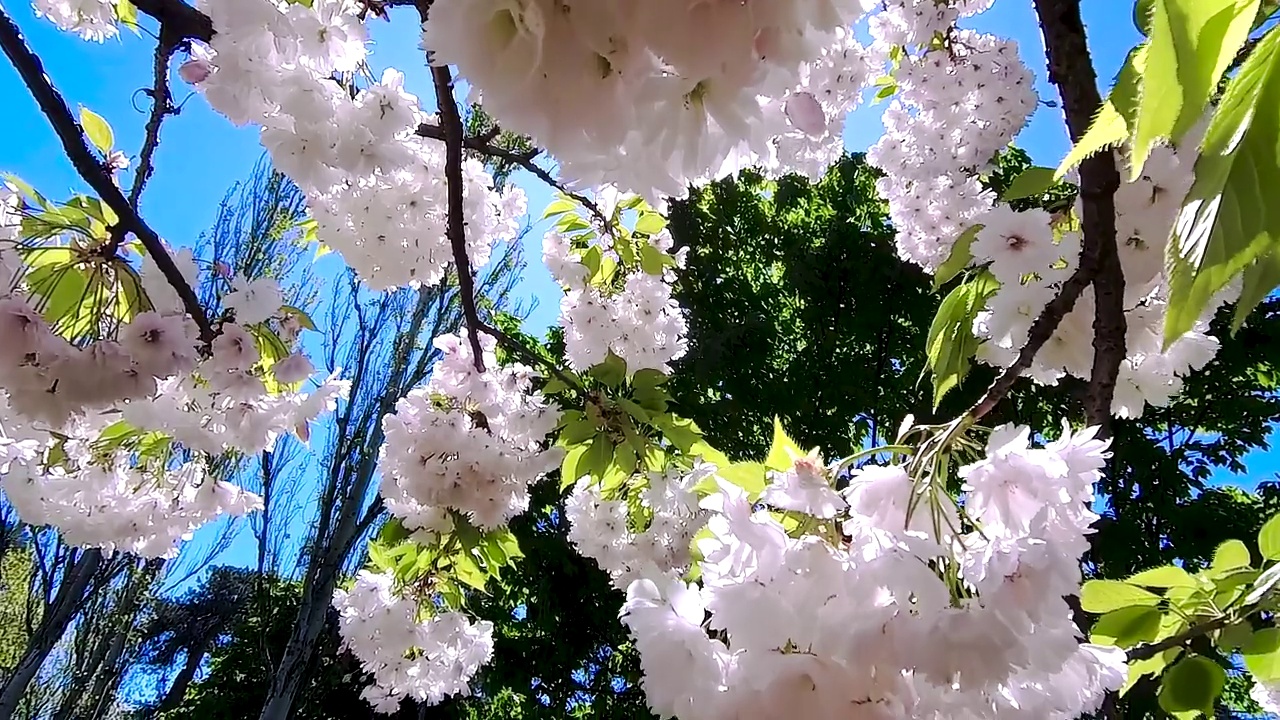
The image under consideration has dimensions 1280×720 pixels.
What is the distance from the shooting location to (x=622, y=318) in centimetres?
269

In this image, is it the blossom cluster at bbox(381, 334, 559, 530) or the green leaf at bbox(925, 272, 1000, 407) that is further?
the blossom cluster at bbox(381, 334, 559, 530)

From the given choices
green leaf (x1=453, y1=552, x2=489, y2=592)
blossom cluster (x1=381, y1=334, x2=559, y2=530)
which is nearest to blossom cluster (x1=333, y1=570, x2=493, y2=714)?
green leaf (x1=453, y1=552, x2=489, y2=592)

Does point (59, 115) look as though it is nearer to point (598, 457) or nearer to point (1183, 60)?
point (598, 457)

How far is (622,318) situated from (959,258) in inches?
64.9

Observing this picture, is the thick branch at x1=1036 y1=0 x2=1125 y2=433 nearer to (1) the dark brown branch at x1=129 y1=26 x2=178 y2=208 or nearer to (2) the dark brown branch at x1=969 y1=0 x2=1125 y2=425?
(2) the dark brown branch at x1=969 y1=0 x2=1125 y2=425

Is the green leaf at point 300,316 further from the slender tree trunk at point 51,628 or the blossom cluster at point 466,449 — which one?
the slender tree trunk at point 51,628

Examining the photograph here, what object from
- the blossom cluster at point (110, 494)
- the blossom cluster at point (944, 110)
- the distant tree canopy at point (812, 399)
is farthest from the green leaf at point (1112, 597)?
the distant tree canopy at point (812, 399)

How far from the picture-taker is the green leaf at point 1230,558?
883mm

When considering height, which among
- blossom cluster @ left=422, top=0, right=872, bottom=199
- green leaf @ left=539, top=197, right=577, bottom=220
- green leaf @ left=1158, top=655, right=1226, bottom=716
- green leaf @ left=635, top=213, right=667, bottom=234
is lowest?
green leaf @ left=1158, top=655, right=1226, bottom=716

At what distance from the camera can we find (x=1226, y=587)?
0.84m

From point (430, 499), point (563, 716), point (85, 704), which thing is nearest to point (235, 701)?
point (85, 704)

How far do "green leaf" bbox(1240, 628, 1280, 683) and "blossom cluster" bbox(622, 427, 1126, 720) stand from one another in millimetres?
185

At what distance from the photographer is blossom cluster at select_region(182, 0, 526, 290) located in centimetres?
127

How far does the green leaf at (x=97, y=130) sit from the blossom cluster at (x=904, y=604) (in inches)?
59.3
